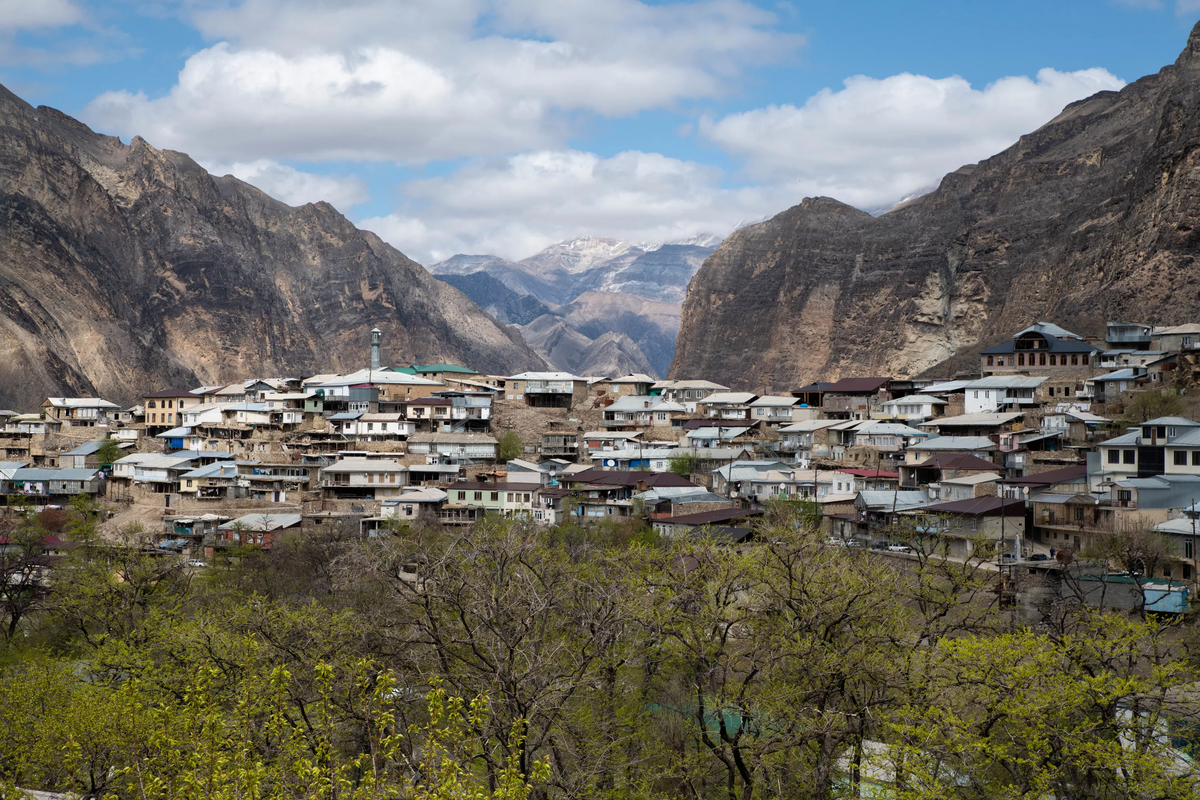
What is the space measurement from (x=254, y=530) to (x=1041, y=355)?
5056cm

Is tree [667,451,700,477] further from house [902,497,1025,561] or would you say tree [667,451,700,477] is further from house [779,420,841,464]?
house [902,497,1025,561]

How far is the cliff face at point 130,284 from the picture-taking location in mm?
126312

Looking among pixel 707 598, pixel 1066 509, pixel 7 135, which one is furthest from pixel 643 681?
pixel 7 135

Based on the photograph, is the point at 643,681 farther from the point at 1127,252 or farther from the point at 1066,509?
the point at 1127,252

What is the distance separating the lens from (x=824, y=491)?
5400 cm

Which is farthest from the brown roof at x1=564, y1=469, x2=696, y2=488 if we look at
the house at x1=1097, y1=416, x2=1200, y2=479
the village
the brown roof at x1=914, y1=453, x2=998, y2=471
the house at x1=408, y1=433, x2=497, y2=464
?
the house at x1=1097, y1=416, x2=1200, y2=479

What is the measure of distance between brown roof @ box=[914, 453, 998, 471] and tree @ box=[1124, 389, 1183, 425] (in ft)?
24.8

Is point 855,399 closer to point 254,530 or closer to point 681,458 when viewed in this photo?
point 681,458

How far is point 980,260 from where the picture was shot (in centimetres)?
12462

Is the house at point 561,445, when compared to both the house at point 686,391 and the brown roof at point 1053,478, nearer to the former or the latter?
the house at point 686,391

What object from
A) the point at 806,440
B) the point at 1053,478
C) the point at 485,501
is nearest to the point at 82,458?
the point at 485,501

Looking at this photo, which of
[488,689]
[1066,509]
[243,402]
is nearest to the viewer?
[488,689]

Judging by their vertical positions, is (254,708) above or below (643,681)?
above

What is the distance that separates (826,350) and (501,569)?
12488 centimetres
